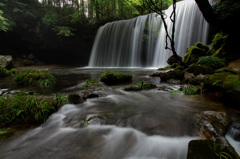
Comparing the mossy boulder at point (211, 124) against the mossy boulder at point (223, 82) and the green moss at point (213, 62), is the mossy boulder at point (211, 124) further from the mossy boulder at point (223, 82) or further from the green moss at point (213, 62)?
the green moss at point (213, 62)

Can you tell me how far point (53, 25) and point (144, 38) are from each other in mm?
13999

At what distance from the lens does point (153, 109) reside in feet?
11.2

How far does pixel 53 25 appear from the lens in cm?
2131

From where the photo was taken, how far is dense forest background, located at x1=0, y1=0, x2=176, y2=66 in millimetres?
20453

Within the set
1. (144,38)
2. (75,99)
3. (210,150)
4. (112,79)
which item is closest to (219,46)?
(112,79)

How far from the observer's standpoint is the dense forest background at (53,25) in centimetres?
2045

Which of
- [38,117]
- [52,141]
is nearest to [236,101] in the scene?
[52,141]

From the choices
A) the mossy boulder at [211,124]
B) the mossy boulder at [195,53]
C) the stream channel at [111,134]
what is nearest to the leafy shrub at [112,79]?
the stream channel at [111,134]

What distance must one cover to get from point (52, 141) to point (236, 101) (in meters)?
3.89

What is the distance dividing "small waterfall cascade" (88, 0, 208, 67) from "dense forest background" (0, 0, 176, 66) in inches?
102

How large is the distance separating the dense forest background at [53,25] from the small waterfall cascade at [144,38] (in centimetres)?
259

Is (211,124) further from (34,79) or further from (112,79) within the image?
(34,79)

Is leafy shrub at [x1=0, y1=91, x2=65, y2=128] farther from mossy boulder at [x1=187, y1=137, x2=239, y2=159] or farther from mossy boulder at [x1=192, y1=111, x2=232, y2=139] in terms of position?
mossy boulder at [x1=192, y1=111, x2=232, y2=139]

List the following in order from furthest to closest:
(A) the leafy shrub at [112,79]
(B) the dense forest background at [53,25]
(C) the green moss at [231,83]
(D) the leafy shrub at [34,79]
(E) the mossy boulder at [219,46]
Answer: (B) the dense forest background at [53,25] → (E) the mossy boulder at [219,46] → (A) the leafy shrub at [112,79] → (D) the leafy shrub at [34,79] → (C) the green moss at [231,83]
